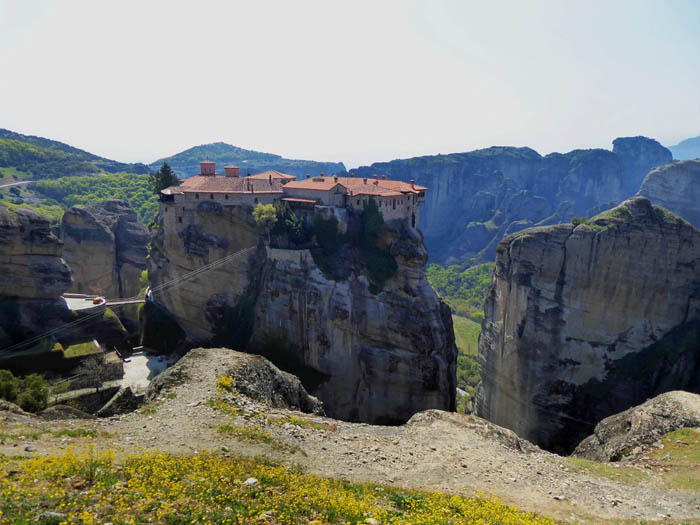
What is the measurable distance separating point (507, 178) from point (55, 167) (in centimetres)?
16165

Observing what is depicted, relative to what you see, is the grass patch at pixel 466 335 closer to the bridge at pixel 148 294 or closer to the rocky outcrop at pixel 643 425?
the bridge at pixel 148 294

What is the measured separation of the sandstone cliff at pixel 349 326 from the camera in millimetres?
40719

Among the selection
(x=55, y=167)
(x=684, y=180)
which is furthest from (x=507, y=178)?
(x=55, y=167)

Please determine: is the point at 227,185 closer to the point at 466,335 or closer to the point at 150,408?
the point at 150,408

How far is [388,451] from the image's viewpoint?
16297 millimetres

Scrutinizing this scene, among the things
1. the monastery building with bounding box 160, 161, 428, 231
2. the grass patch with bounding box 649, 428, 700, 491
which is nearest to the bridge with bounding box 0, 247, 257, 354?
the monastery building with bounding box 160, 161, 428, 231

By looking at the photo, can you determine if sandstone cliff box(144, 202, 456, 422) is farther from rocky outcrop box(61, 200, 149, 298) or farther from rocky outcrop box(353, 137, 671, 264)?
rocky outcrop box(353, 137, 671, 264)

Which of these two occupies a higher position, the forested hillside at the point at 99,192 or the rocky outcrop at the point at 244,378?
the forested hillside at the point at 99,192

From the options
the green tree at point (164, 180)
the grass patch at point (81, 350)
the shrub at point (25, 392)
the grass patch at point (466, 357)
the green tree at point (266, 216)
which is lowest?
the grass patch at point (466, 357)

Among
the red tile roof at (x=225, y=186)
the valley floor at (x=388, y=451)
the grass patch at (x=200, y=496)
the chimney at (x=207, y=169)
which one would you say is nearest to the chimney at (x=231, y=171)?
the chimney at (x=207, y=169)

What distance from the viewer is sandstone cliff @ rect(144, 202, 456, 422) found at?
40719mm

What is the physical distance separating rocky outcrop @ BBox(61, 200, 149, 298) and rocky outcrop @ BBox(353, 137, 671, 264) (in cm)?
10981

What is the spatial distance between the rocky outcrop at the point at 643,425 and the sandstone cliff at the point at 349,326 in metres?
18.4

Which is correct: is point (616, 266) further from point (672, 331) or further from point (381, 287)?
point (381, 287)
